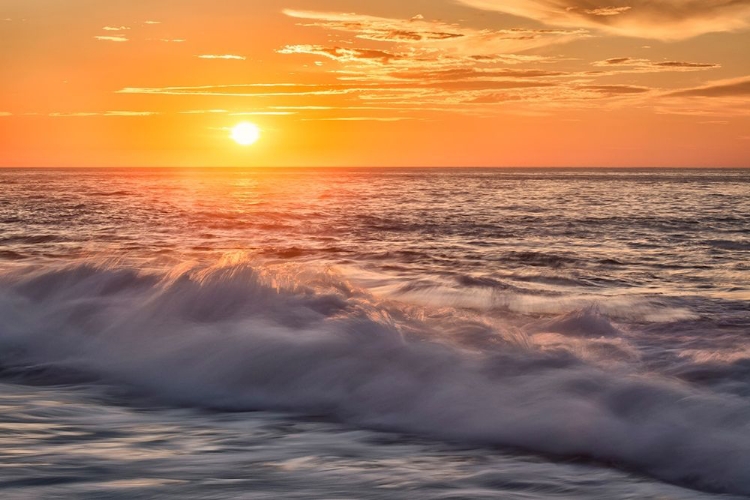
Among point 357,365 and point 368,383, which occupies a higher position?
point 357,365

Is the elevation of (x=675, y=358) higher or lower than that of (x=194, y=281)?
lower

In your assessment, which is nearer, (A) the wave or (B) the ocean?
(B) the ocean

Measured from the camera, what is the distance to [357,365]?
6.86 metres

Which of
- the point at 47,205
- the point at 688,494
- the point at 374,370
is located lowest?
the point at 688,494

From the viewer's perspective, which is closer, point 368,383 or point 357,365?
point 368,383

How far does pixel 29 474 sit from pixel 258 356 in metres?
2.99

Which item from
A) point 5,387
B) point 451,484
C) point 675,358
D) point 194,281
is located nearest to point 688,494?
point 451,484

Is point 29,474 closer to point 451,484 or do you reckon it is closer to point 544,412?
point 451,484

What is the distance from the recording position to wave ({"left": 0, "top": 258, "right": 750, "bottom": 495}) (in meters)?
5.22

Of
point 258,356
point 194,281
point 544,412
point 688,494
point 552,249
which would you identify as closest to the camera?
point 688,494

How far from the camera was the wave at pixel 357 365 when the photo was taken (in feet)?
17.1

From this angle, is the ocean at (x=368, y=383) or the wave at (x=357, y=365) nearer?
the ocean at (x=368, y=383)

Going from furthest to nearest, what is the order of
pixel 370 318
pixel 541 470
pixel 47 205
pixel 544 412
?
pixel 47 205, pixel 370 318, pixel 544 412, pixel 541 470

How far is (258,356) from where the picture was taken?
7320 millimetres
